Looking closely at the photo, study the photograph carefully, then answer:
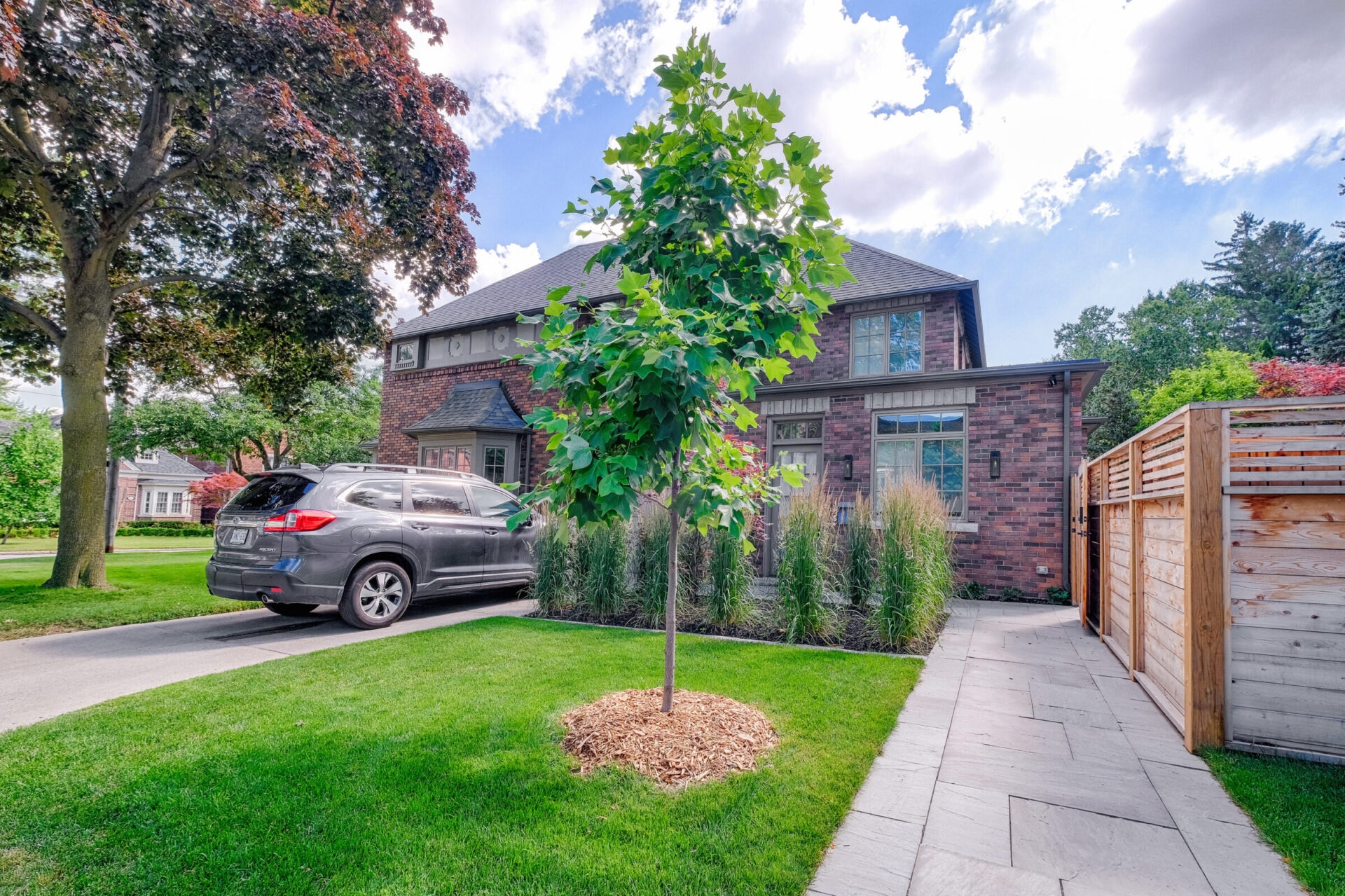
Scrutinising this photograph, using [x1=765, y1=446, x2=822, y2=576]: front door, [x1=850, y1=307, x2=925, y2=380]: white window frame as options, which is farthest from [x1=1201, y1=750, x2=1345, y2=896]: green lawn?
[x1=850, y1=307, x2=925, y2=380]: white window frame

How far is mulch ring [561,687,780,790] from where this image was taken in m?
2.59

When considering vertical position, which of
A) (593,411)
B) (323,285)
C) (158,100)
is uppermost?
(158,100)

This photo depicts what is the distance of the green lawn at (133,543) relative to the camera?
15.8m

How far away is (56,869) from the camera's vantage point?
183 cm

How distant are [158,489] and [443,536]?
34.5m

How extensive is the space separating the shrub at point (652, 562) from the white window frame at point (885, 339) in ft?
16.0

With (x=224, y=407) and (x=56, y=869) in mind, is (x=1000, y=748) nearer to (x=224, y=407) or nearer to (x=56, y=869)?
(x=56, y=869)

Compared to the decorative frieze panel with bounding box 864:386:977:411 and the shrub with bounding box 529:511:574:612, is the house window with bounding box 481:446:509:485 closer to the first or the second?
the shrub with bounding box 529:511:574:612

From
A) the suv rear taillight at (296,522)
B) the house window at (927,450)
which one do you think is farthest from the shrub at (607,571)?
the house window at (927,450)

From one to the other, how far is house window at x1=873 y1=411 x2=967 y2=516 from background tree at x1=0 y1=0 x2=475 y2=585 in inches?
270

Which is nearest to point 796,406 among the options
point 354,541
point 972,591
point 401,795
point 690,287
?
point 972,591

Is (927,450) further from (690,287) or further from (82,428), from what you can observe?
(82,428)

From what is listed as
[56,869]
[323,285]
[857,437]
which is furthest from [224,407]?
[56,869]

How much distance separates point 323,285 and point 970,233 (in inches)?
609
